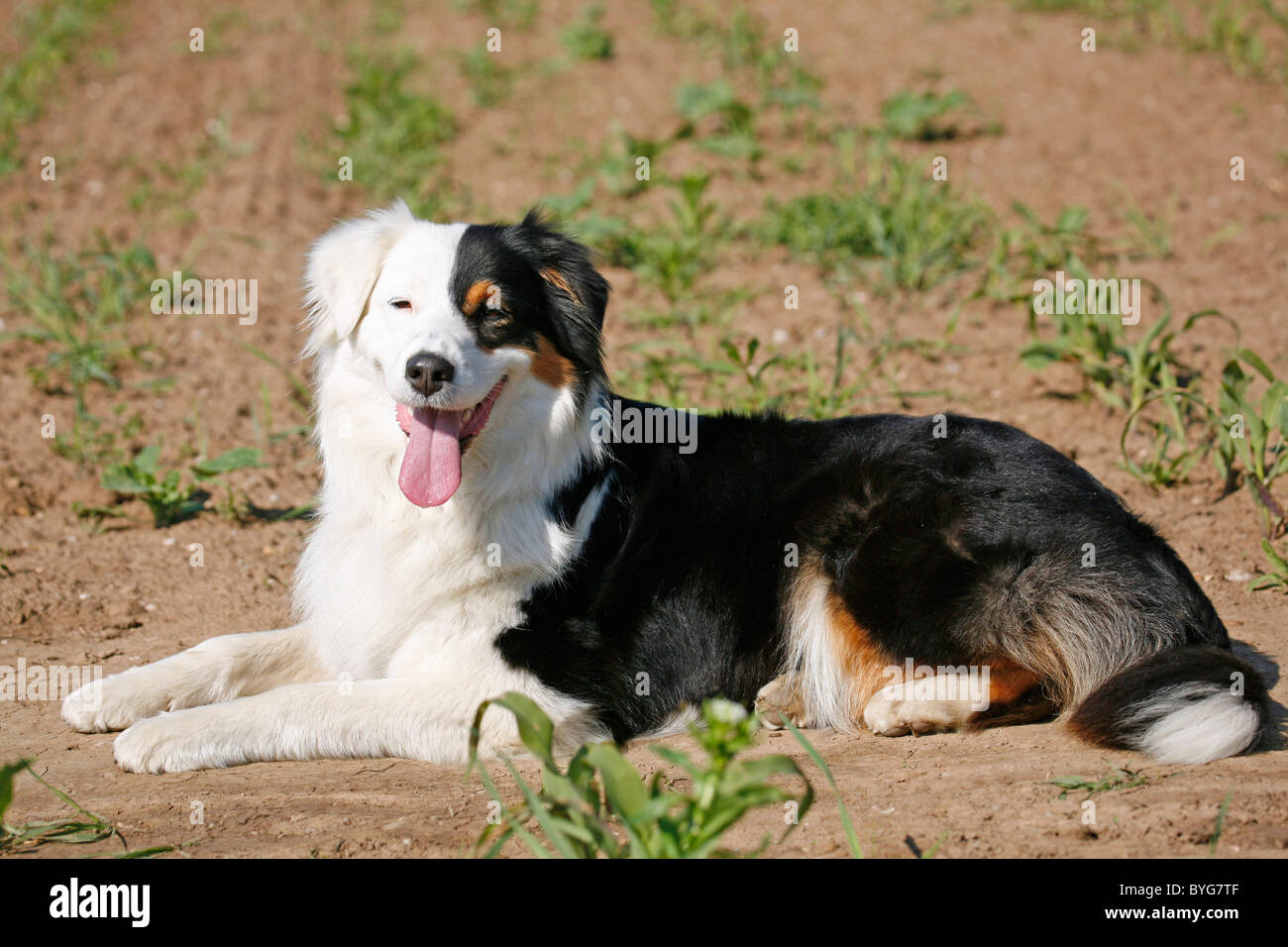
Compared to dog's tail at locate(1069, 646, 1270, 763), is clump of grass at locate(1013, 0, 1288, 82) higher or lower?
higher

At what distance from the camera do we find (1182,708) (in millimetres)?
3383

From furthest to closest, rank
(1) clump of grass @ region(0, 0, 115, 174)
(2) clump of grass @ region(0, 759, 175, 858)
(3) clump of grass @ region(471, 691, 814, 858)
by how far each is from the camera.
→ (1) clump of grass @ region(0, 0, 115, 174), (2) clump of grass @ region(0, 759, 175, 858), (3) clump of grass @ region(471, 691, 814, 858)

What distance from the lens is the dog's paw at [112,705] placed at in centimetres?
383

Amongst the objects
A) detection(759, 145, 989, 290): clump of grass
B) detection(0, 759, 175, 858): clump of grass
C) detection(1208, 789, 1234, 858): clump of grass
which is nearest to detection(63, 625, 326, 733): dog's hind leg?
detection(0, 759, 175, 858): clump of grass

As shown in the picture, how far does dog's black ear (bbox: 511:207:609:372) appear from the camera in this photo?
3.83 m

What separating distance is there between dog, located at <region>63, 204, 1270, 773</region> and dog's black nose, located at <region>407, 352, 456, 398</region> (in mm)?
25

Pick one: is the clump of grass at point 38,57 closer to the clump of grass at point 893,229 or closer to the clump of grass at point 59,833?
the clump of grass at point 893,229

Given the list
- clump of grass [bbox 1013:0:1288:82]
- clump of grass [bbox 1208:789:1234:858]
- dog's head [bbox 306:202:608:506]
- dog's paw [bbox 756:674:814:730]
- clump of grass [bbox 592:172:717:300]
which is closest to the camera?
clump of grass [bbox 1208:789:1234:858]

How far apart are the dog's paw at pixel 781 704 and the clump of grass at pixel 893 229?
157 inches

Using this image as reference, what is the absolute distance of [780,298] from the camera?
7.45 metres

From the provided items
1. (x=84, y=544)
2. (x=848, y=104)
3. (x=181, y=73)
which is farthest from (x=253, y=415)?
(x=181, y=73)

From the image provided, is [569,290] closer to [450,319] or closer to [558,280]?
[558,280]

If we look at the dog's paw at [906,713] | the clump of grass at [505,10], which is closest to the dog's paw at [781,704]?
the dog's paw at [906,713]

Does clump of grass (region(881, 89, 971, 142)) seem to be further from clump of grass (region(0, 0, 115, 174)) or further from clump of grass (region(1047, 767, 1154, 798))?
clump of grass (region(0, 0, 115, 174))
